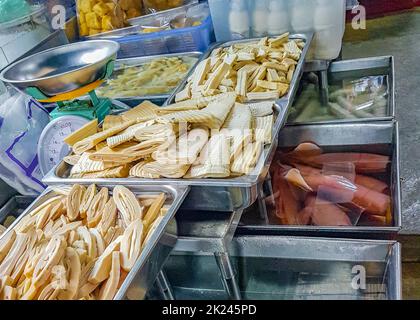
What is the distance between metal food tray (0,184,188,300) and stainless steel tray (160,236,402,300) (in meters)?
0.20

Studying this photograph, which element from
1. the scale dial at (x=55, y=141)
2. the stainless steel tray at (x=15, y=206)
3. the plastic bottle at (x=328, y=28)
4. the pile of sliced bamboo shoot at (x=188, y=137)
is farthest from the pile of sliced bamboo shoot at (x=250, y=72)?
the stainless steel tray at (x=15, y=206)

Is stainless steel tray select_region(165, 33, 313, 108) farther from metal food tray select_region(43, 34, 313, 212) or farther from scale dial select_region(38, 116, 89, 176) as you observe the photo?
scale dial select_region(38, 116, 89, 176)

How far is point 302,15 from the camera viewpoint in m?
2.30

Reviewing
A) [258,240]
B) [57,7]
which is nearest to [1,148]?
[258,240]

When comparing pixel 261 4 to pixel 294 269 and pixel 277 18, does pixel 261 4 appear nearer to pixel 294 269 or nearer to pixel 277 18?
pixel 277 18

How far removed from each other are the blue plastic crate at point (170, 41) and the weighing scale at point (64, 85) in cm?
70

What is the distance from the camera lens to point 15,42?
239 centimetres

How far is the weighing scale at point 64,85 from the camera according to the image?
5.02 ft

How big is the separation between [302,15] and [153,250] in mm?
1710

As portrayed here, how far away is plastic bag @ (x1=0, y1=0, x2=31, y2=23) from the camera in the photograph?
2303 millimetres

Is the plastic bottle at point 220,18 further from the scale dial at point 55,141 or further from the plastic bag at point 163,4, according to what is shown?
the scale dial at point 55,141

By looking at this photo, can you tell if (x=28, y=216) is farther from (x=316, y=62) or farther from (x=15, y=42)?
(x=316, y=62)

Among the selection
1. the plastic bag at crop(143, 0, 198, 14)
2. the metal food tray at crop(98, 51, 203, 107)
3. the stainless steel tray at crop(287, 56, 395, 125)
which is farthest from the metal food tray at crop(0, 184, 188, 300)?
the plastic bag at crop(143, 0, 198, 14)

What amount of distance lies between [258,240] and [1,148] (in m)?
1.09
